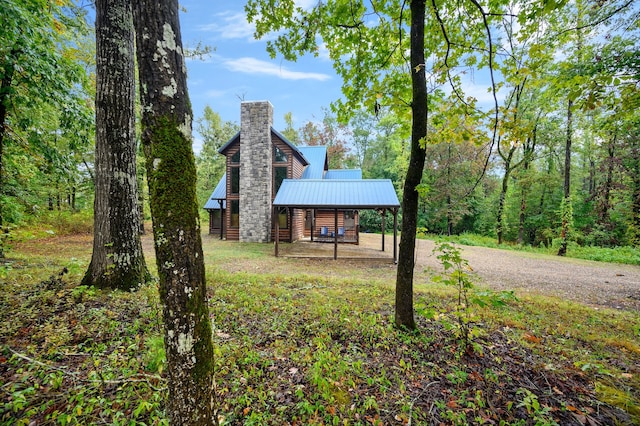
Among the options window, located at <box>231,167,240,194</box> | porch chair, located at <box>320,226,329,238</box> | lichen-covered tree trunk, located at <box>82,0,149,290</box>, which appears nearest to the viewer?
lichen-covered tree trunk, located at <box>82,0,149,290</box>

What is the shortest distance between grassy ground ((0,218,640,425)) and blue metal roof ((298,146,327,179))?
14839mm

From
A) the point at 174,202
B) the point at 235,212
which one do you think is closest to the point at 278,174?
the point at 235,212

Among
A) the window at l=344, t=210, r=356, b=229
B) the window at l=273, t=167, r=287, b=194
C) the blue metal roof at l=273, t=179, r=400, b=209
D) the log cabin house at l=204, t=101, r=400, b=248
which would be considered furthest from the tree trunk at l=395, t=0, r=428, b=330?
the window at l=344, t=210, r=356, b=229

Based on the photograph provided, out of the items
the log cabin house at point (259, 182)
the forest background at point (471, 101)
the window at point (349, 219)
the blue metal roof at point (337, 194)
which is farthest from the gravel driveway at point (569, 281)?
the window at point (349, 219)

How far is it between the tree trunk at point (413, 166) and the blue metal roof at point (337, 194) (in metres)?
7.39

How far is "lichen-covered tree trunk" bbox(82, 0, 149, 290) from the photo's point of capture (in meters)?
3.87

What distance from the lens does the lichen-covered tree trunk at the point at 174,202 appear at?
1400 mm

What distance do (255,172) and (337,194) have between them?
6142 mm

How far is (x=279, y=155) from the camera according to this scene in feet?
53.5

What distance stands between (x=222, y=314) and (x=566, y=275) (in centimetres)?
1140

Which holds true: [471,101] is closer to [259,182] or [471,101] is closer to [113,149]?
[113,149]

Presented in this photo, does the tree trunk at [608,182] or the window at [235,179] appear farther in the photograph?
the window at [235,179]

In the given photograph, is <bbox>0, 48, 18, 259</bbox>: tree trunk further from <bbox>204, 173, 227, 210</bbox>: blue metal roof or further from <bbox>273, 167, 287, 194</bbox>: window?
<bbox>273, 167, 287, 194</bbox>: window

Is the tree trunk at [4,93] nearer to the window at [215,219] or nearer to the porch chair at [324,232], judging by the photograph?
the window at [215,219]
